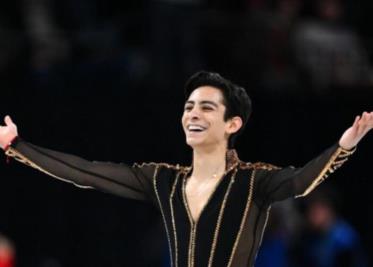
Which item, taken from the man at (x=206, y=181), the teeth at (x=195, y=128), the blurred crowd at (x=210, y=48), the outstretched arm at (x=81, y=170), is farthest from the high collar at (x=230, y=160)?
the blurred crowd at (x=210, y=48)

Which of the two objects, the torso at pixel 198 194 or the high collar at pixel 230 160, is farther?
the high collar at pixel 230 160

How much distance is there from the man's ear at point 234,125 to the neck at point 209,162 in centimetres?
10

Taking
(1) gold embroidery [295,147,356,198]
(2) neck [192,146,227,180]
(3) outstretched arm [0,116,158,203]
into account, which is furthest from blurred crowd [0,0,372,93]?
(1) gold embroidery [295,147,356,198]

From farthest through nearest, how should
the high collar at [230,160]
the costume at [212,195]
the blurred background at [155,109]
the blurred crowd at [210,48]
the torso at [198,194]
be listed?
the blurred crowd at [210,48] → the blurred background at [155,109] → the high collar at [230,160] → the torso at [198,194] → the costume at [212,195]

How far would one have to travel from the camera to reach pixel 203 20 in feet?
29.8

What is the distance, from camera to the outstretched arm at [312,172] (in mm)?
4789

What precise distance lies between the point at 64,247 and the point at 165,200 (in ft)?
11.8

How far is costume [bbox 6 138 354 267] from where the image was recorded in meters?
5.12

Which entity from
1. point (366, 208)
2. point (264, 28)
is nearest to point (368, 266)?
point (366, 208)

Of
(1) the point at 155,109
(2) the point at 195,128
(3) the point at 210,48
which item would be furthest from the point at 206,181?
(3) the point at 210,48

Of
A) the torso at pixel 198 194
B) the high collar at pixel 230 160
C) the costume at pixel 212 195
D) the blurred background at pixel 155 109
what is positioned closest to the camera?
the costume at pixel 212 195

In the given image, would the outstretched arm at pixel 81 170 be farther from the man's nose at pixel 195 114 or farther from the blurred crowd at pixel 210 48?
the blurred crowd at pixel 210 48

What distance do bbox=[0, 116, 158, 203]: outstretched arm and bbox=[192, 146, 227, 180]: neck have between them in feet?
0.83

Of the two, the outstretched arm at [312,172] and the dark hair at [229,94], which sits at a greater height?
the dark hair at [229,94]
